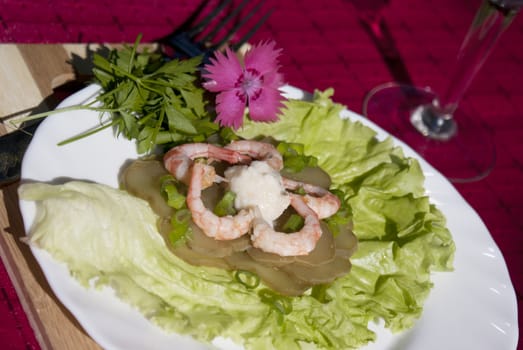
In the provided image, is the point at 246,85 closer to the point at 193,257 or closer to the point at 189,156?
the point at 189,156

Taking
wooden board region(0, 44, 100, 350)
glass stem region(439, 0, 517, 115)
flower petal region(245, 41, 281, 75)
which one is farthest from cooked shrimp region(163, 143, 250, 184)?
glass stem region(439, 0, 517, 115)

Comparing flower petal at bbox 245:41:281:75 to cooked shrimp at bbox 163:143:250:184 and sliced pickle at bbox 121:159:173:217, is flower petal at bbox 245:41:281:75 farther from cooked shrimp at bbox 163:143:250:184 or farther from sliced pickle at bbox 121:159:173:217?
sliced pickle at bbox 121:159:173:217

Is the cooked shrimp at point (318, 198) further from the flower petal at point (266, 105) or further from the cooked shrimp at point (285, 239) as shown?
the flower petal at point (266, 105)

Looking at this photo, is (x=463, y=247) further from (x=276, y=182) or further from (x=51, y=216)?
(x=51, y=216)

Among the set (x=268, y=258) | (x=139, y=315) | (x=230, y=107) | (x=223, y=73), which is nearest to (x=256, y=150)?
(x=230, y=107)

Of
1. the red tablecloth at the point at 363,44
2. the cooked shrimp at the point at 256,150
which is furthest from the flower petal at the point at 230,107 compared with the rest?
the red tablecloth at the point at 363,44

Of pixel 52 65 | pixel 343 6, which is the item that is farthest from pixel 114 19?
pixel 343 6
